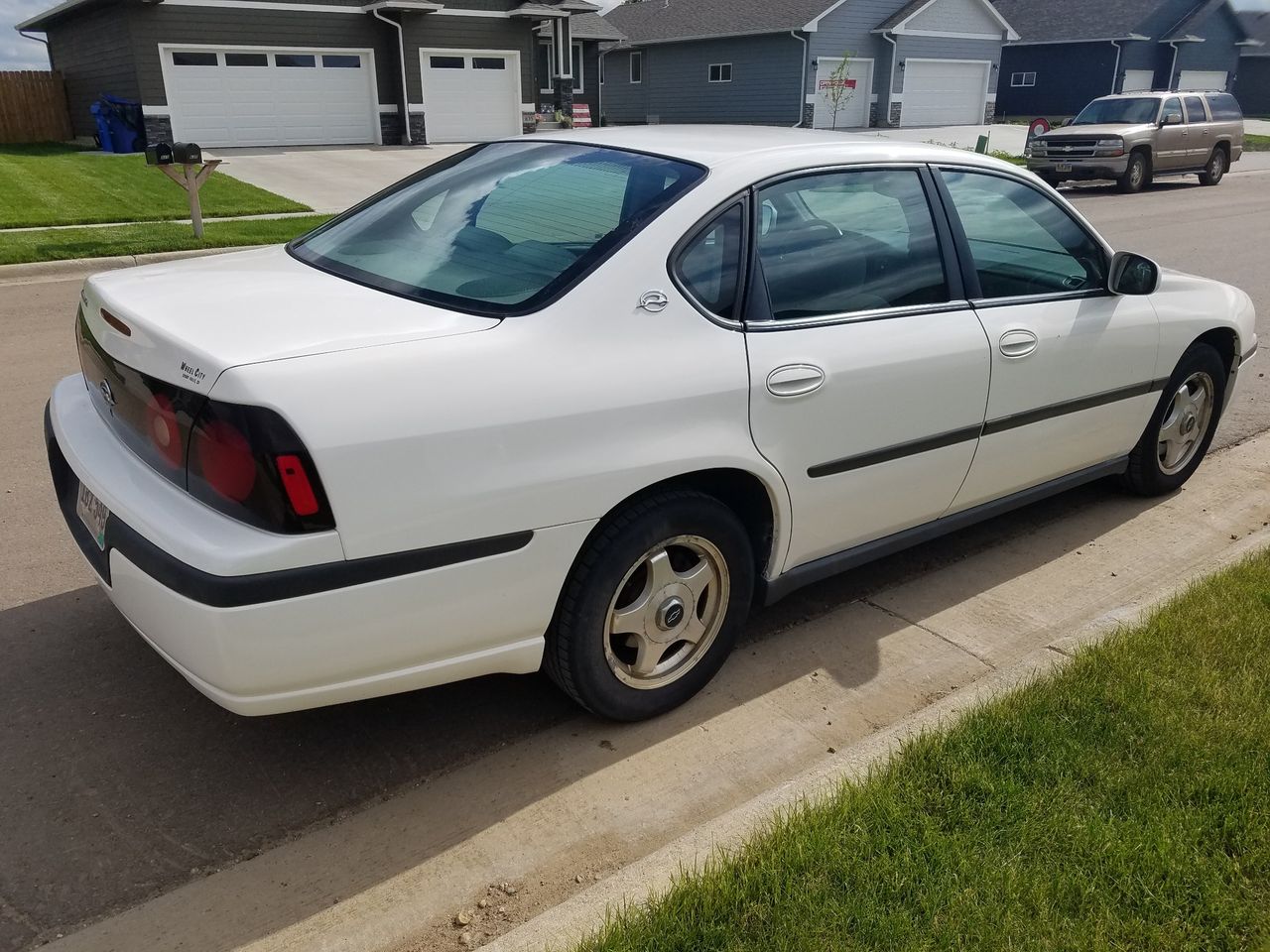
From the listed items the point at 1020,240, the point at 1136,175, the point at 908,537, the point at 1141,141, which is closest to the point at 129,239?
the point at 1020,240

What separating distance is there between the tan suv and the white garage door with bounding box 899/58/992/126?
12.7 metres

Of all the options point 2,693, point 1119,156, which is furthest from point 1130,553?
point 1119,156

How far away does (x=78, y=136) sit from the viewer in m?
25.8

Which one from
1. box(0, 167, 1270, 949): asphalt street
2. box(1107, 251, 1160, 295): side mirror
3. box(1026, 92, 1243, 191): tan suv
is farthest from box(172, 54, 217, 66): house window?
box(1107, 251, 1160, 295): side mirror

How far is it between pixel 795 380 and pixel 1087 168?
67.1 ft

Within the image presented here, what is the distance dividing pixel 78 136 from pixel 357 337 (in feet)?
90.8

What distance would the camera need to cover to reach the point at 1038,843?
261 centimetres

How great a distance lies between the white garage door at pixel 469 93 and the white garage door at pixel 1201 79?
30.3 metres

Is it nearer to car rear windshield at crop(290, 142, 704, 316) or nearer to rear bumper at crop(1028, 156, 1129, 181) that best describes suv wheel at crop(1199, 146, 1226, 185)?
rear bumper at crop(1028, 156, 1129, 181)

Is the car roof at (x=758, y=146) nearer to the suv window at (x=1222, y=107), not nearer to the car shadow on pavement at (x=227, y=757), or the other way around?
the car shadow on pavement at (x=227, y=757)

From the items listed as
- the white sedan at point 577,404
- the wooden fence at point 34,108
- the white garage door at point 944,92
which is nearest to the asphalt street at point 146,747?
the white sedan at point 577,404

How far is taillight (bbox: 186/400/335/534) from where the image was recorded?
2357mm

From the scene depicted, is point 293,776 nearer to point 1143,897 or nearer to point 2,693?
point 2,693

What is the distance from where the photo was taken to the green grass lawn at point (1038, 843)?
235 centimetres
